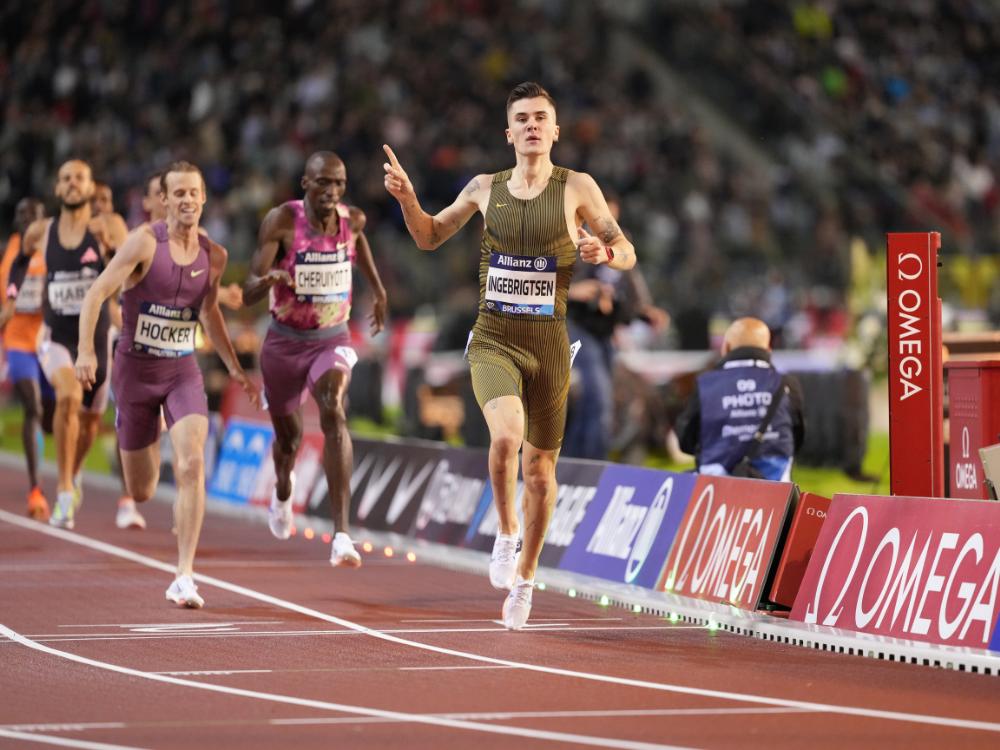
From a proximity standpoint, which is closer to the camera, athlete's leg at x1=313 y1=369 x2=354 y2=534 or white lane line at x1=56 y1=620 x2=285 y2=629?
white lane line at x1=56 y1=620 x2=285 y2=629

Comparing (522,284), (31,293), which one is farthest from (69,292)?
(522,284)

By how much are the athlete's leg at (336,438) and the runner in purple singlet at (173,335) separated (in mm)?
810

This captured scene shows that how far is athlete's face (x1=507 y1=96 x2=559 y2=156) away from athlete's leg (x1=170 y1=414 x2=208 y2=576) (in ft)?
8.26

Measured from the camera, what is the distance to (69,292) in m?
15.7

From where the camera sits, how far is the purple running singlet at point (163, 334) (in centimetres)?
1175

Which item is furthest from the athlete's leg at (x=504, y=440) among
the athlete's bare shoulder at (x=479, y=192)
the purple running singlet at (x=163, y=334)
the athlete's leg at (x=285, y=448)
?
the athlete's leg at (x=285, y=448)

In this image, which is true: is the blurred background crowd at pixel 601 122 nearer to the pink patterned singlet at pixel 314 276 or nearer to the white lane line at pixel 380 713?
the pink patterned singlet at pixel 314 276

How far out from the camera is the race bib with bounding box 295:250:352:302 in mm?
13078

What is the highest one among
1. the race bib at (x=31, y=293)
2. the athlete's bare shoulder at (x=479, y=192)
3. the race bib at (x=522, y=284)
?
the athlete's bare shoulder at (x=479, y=192)

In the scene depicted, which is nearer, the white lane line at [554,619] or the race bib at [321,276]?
the white lane line at [554,619]

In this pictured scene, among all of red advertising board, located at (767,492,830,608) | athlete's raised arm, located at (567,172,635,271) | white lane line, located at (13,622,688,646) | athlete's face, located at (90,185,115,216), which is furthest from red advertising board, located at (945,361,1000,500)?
athlete's face, located at (90,185,115,216)

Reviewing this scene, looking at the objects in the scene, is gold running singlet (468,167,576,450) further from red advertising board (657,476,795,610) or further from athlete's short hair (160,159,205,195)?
athlete's short hair (160,159,205,195)

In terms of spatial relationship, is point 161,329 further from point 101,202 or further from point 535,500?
point 101,202

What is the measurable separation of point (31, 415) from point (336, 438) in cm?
499
